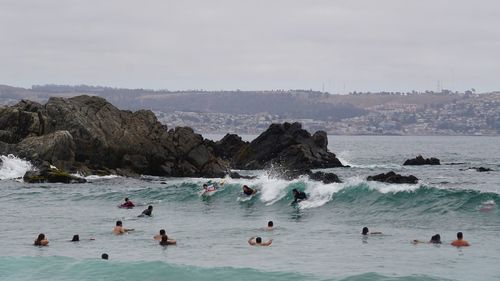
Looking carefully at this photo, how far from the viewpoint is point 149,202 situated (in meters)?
52.2

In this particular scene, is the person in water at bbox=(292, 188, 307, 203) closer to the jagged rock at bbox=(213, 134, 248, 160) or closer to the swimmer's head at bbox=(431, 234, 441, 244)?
the swimmer's head at bbox=(431, 234, 441, 244)

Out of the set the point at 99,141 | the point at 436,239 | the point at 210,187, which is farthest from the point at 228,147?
the point at 436,239

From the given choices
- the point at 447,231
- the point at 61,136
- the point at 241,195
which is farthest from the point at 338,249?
the point at 61,136

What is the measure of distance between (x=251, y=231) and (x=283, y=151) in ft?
145

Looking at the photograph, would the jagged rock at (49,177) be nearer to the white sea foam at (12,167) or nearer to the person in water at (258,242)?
the white sea foam at (12,167)

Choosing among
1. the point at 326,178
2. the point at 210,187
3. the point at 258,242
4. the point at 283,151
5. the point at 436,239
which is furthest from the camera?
the point at 283,151

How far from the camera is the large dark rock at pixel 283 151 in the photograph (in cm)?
8106

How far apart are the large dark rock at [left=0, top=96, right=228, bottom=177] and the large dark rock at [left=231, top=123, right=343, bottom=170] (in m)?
7.67

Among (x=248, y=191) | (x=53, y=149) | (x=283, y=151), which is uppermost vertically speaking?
(x=53, y=149)

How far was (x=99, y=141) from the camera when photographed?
69438mm

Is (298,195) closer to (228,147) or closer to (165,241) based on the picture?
(165,241)

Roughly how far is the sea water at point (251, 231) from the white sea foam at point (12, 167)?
9.86 feet

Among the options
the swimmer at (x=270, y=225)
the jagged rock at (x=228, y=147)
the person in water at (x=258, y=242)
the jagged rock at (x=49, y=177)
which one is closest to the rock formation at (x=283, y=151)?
→ the jagged rock at (x=228, y=147)

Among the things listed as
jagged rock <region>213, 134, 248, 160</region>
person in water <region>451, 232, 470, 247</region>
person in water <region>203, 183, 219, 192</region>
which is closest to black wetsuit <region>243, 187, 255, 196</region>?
person in water <region>203, 183, 219, 192</region>
